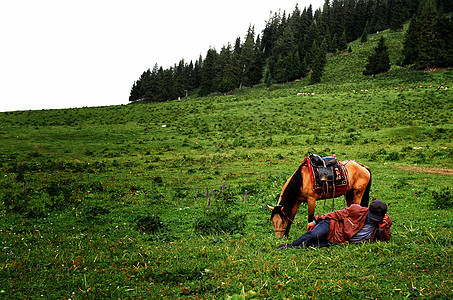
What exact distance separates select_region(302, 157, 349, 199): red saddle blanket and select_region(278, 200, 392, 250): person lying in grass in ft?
3.47

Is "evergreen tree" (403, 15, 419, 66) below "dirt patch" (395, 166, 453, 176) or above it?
above

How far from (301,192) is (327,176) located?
34.6 inches

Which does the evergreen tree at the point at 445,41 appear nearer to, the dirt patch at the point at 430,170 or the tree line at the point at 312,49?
the tree line at the point at 312,49

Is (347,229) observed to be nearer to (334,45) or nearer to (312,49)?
(312,49)

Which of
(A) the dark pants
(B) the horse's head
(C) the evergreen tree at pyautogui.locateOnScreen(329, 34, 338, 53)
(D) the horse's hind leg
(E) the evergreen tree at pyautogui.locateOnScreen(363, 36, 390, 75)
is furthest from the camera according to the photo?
(C) the evergreen tree at pyautogui.locateOnScreen(329, 34, 338, 53)

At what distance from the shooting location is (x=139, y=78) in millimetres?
114625

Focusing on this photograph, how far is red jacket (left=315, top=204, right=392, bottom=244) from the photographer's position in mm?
6691

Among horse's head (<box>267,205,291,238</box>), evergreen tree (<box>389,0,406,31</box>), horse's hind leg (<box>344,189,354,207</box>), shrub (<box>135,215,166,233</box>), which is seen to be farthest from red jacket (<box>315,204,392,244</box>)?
evergreen tree (<box>389,0,406,31</box>)

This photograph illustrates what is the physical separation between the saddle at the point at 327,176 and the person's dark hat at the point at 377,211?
156 centimetres

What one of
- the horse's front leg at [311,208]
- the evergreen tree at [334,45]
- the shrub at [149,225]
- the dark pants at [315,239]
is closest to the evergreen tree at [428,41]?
the evergreen tree at [334,45]

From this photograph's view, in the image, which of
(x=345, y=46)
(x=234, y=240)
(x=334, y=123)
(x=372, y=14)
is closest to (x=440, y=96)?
(x=334, y=123)

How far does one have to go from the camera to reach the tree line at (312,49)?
183 feet

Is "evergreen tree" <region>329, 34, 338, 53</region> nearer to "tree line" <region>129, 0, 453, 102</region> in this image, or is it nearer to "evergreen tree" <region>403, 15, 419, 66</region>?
"tree line" <region>129, 0, 453, 102</region>

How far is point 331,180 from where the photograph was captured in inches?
316
